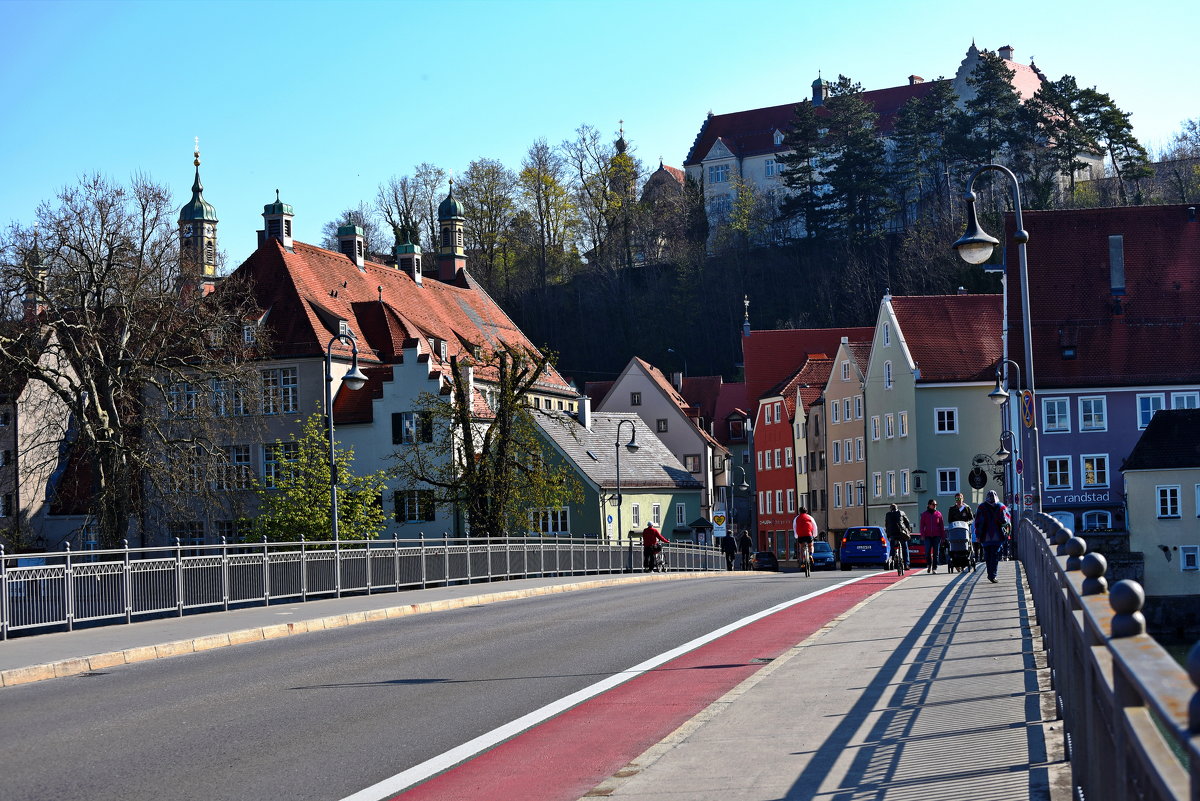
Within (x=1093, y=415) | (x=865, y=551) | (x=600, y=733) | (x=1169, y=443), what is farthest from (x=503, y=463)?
(x=600, y=733)

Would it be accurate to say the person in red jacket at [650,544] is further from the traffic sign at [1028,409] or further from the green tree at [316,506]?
the traffic sign at [1028,409]

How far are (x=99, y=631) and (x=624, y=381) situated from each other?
84.0 meters

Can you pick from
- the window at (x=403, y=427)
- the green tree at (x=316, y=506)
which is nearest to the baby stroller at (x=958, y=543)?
the green tree at (x=316, y=506)

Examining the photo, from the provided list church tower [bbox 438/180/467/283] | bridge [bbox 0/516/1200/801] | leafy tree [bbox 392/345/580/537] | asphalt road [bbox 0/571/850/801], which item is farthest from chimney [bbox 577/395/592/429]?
bridge [bbox 0/516/1200/801]

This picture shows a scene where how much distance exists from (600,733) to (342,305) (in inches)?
2619

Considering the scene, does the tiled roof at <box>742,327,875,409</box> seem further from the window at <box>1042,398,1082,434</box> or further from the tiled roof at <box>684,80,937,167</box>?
the tiled roof at <box>684,80,937,167</box>

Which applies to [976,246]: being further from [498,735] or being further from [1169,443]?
[1169,443]

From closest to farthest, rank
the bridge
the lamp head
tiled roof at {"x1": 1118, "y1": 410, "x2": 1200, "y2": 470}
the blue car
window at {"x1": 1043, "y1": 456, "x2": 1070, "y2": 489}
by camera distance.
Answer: the bridge < the lamp head < the blue car < tiled roof at {"x1": 1118, "y1": 410, "x2": 1200, "y2": 470} < window at {"x1": 1043, "y1": 456, "x2": 1070, "y2": 489}

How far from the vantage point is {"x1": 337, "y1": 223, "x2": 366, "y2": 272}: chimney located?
80875 millimetres

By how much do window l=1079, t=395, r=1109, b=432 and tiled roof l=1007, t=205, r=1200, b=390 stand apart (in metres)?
0.90

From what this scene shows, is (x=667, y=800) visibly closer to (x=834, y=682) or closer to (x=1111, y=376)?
(x=834, y=682)

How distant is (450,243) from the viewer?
96.8 metres

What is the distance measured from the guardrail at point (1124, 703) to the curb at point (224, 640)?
37.3 feet

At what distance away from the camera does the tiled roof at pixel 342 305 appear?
71.1 metres
